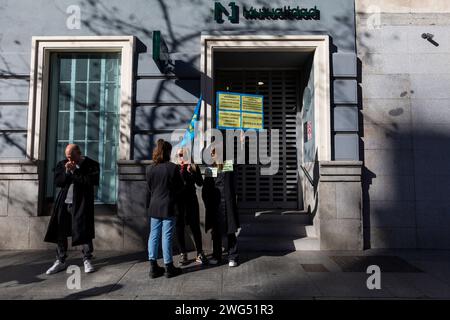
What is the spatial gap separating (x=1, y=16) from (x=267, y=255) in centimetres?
751

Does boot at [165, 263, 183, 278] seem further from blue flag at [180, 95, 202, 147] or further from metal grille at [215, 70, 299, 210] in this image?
metal grille at [215, 70, 299, 210]

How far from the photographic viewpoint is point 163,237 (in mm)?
5094

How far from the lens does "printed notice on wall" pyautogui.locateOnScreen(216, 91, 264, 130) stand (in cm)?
714

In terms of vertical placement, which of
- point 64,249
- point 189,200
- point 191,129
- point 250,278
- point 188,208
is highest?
point 191,129

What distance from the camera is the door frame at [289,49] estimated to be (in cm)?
725

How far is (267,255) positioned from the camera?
6.55 meters

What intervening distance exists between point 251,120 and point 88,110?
3.61 meters

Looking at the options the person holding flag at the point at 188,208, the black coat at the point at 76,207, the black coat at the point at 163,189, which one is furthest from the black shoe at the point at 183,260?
the black coat at the point at 76,207

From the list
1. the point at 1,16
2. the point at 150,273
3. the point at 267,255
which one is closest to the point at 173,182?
the point at 150,273

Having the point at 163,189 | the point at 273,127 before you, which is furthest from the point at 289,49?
the point at 163,189

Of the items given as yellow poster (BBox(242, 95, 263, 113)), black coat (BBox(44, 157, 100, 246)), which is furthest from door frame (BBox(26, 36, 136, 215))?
yellow poster (BBox(242, 95, 263, 113))

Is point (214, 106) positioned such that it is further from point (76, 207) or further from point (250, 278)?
point (250, 278)

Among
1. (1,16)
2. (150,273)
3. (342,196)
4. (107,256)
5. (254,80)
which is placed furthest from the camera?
(254,80)

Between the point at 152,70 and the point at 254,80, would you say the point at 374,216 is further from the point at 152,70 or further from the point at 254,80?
the point at 152,70
